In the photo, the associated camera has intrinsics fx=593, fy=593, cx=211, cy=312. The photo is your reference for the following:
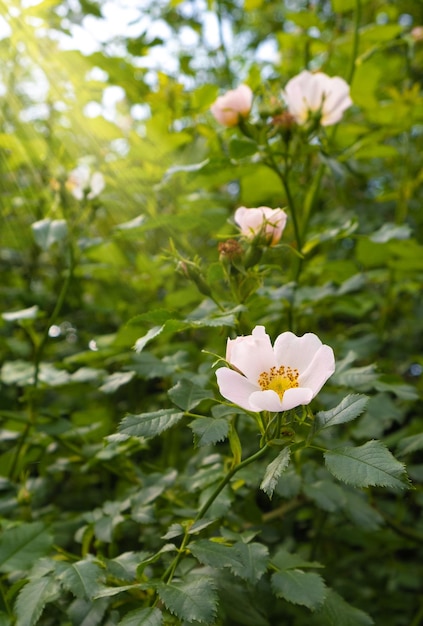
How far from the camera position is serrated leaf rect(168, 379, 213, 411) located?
67 centimetres

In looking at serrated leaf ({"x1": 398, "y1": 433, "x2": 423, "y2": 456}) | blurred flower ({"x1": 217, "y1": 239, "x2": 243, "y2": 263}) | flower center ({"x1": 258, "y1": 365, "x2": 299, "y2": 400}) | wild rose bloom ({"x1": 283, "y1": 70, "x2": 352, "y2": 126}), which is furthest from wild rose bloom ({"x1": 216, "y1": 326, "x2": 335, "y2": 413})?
wild rose bloom ({"x1": 283, "y1": 70, "x2": 352, "y2": 126})

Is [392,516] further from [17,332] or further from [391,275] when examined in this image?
[17,332]

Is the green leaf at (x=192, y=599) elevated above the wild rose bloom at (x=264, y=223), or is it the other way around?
the wild rose bloom at (x=264, y=223)

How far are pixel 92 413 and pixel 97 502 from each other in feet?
0.62

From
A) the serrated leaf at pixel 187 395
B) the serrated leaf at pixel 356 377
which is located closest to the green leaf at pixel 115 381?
the serrated leaf at pixel 187 395

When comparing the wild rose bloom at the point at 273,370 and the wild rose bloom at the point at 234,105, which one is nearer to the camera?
the wild rose bloom at the point at 273,370

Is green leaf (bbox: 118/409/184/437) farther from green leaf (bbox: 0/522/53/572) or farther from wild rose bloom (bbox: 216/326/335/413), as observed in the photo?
green leaf (bbox: 0/522/53/572)

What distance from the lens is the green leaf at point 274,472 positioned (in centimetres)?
51

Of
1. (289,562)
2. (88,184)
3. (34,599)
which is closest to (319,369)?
(289,562)

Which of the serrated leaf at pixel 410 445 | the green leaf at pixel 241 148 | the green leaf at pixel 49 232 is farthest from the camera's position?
the green leaf at pixel 49 232

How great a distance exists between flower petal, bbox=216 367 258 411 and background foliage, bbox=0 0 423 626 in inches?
1.4

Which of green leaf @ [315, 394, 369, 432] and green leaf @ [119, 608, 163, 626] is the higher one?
green leaf @ [315, 394, 369, 432]

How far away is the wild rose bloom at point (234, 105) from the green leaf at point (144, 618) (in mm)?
786

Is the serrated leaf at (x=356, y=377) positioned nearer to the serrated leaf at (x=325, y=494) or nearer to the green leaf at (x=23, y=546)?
the serrated leaf at (x=325, y=494)
